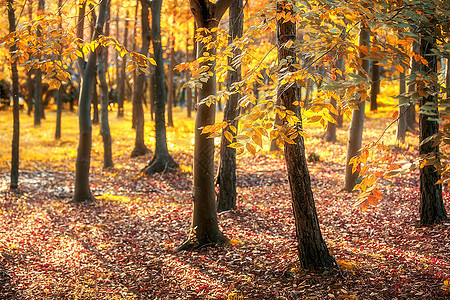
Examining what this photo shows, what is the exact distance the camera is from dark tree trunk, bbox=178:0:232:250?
6485 mm

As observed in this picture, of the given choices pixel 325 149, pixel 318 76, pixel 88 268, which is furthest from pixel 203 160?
pixel 325 149

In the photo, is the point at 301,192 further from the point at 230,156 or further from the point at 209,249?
the point at 230,156

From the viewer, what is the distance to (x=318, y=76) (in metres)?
3.96

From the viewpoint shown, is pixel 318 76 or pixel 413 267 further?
pixel 413 267

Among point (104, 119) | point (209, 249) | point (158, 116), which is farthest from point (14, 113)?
point (209, 249)

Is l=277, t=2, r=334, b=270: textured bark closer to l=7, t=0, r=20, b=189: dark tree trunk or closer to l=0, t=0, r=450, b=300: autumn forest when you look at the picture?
l=0, t=0, r=450, b=300: autumn forest

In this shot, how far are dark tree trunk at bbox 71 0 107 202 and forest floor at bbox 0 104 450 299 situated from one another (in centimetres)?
47

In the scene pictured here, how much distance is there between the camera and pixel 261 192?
1125 cm

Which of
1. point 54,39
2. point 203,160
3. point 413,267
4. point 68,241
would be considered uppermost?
point 54,39

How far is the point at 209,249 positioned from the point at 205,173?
54.2 inches

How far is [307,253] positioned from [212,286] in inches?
57.8

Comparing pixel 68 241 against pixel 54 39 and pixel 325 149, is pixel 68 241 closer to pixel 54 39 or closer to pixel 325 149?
pixel 54 39

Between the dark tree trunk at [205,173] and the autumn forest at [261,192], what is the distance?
25 millimetres

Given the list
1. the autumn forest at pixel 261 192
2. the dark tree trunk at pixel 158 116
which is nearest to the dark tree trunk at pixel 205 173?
the autumn forest at pixel 261 192
